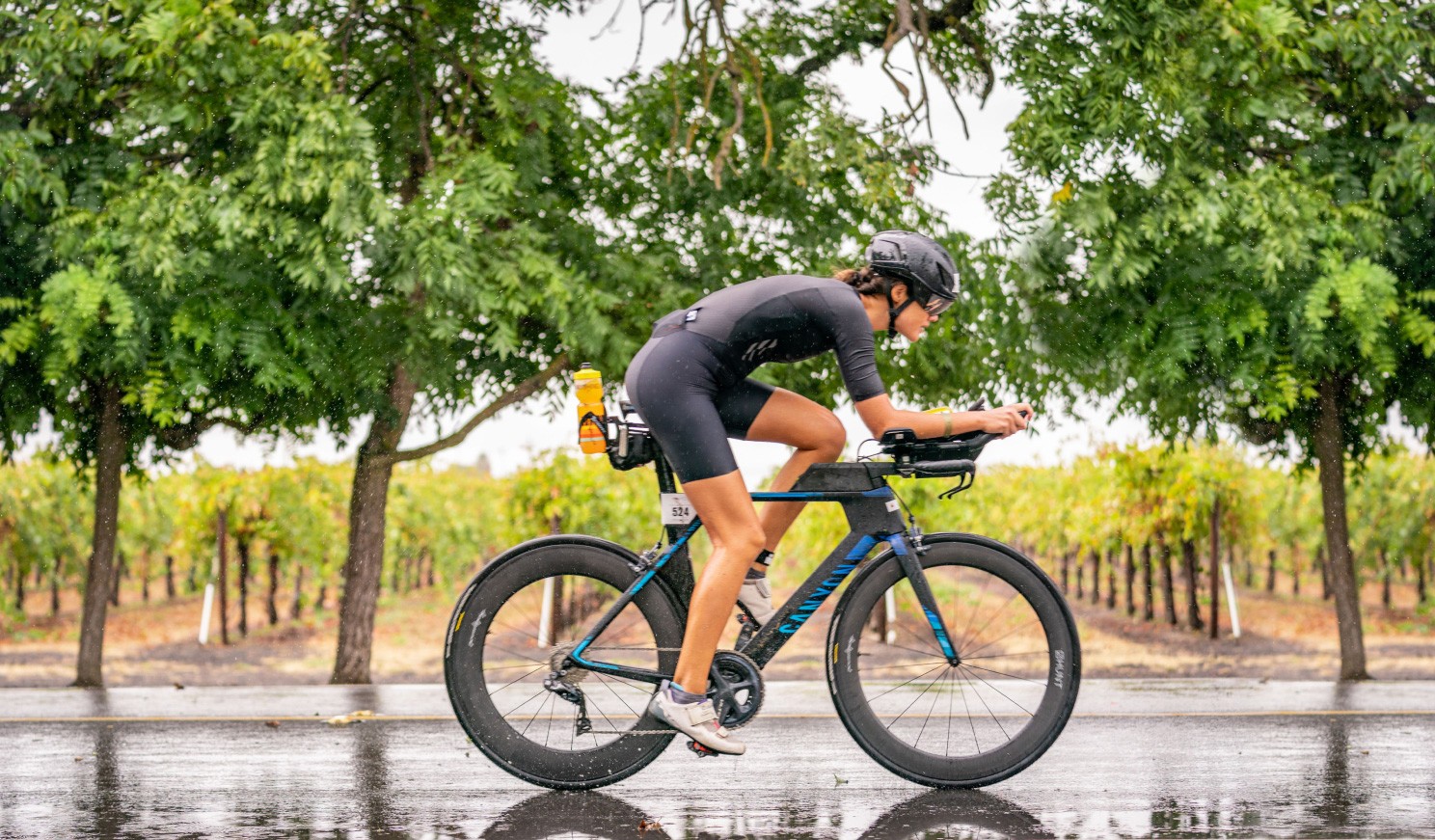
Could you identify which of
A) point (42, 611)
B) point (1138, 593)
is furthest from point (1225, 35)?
point (42, 611)

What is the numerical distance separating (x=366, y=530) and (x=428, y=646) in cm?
1980

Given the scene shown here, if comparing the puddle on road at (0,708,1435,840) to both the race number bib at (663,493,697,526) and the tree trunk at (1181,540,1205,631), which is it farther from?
the tree trunk at (1181,540,1205,631)

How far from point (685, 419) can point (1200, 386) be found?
9576 mm

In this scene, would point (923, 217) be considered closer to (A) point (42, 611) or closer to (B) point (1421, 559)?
(B) point (1421, 559)

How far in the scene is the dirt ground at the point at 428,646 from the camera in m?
23.7

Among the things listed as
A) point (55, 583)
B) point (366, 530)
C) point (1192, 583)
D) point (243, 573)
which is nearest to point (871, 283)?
point (366, 530)

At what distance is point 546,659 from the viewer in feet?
15.5

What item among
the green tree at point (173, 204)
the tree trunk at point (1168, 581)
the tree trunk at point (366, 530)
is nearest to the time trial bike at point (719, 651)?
the green tree at point (173, 204)

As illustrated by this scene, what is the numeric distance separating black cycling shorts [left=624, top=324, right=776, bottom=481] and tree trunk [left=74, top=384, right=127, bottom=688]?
10.2 m

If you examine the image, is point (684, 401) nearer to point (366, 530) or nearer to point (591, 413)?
point (591, 413)

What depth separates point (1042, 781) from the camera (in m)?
4.82

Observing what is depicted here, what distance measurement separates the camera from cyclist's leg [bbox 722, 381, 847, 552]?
15.1 ft

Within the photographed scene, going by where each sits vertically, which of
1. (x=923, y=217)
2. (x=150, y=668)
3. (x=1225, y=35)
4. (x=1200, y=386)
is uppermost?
(x=1225, y=35)

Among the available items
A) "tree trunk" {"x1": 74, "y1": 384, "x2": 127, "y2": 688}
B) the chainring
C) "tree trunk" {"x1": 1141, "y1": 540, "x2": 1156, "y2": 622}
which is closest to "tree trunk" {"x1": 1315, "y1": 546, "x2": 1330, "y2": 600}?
"tree trunk" {"x1": 1141, "y1": 540, "x2": 1156, "y2": 622}
